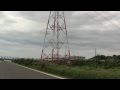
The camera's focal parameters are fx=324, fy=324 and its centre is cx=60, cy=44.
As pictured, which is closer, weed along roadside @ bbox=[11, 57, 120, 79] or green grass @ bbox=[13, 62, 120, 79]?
green grass @ bbox=[13, 62, 120, 79]

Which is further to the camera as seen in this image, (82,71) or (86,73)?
(82,71)

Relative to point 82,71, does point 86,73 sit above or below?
below

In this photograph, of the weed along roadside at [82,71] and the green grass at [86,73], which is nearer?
the green grass at [86,73]
